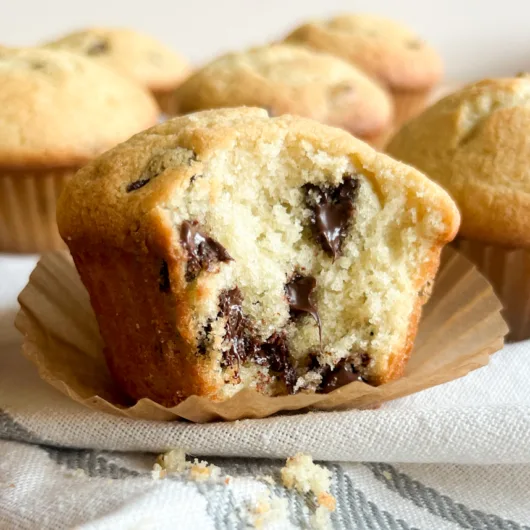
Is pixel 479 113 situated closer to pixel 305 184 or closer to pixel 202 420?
pixel 305 184

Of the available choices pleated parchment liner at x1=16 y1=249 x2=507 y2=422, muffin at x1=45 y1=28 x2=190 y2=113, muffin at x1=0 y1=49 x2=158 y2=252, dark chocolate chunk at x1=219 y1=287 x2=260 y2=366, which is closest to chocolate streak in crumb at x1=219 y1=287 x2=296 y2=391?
dark chocolate chunk at x1=219 y1=287 x2=260 y2=366

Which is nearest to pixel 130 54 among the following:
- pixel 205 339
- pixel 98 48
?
pixel 98 48

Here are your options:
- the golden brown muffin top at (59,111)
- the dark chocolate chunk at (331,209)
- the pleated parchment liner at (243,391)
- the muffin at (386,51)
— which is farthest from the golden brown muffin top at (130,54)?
the dark chocolate chunk at (331,209)

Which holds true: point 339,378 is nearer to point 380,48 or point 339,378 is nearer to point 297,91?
point 297,91

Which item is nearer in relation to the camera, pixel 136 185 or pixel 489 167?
pixel 136 185

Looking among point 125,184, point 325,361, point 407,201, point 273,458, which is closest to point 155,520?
point 273,458

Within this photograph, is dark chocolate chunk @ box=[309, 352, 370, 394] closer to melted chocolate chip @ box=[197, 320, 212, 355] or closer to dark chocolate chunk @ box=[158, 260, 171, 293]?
melted chocolate chip @ box=[197, 320, 212, 355]

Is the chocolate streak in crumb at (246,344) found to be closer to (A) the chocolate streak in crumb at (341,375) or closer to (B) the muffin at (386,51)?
(A) the chocolate streak in crumb at (341,375)
